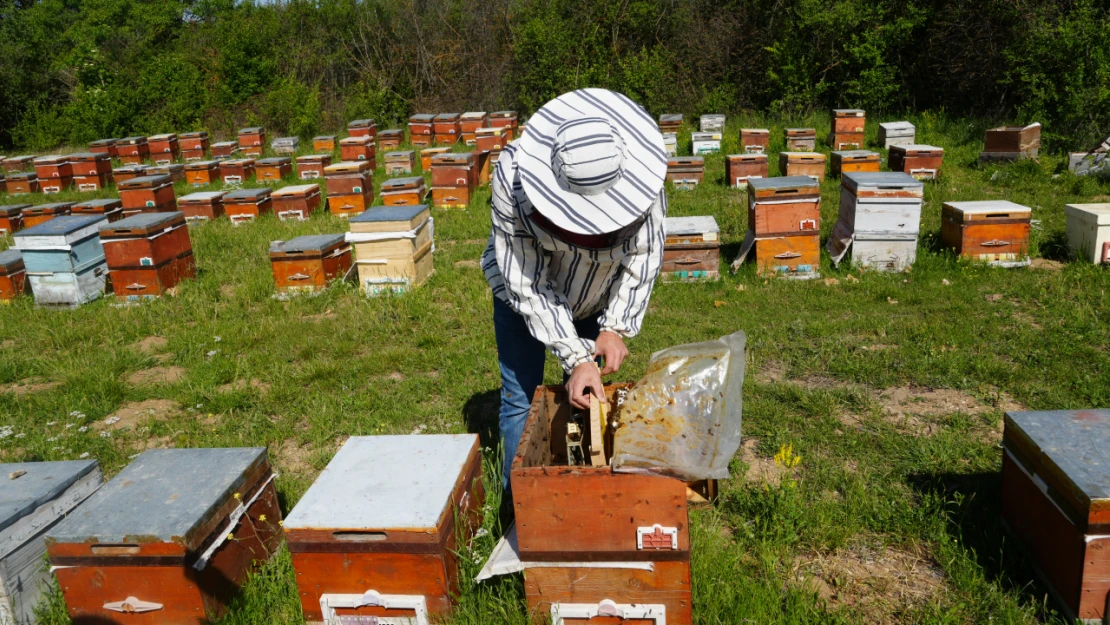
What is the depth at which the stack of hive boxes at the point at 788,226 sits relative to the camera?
18.3 ft

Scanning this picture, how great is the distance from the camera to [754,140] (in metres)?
11.3

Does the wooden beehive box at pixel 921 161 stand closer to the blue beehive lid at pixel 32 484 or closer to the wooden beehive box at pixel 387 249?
the wooden beehive box at pixel 387 249

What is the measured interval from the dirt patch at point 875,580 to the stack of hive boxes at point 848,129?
10.4 metres

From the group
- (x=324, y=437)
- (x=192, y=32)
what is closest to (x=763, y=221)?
(x=324, y=437)

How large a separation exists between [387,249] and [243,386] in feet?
5.65

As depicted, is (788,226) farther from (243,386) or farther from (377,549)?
(377,549)

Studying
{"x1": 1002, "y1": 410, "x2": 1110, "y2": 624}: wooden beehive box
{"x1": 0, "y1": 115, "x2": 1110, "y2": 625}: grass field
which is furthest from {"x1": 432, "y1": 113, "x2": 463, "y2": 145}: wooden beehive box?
{"x1": 1002, "y1": 410, "x2": 1110, "y2": 624}: wooden beehive box

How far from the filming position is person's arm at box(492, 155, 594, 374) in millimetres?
2086

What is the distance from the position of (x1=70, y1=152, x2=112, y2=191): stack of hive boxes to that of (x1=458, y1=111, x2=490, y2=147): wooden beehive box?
6444mm

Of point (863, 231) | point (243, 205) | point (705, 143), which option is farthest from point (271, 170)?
point (863, 231)

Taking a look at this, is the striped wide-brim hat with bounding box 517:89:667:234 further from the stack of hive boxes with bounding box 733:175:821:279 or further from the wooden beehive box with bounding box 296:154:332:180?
the wooden beehive box with bounding box 296:154:332:180

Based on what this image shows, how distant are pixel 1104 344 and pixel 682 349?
10.2 ft

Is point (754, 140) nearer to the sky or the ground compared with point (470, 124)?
nearer to the ground

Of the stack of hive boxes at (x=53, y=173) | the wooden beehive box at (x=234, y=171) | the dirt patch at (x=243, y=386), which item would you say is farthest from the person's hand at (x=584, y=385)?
the stack of hive boxes at (x=53, y=173)
